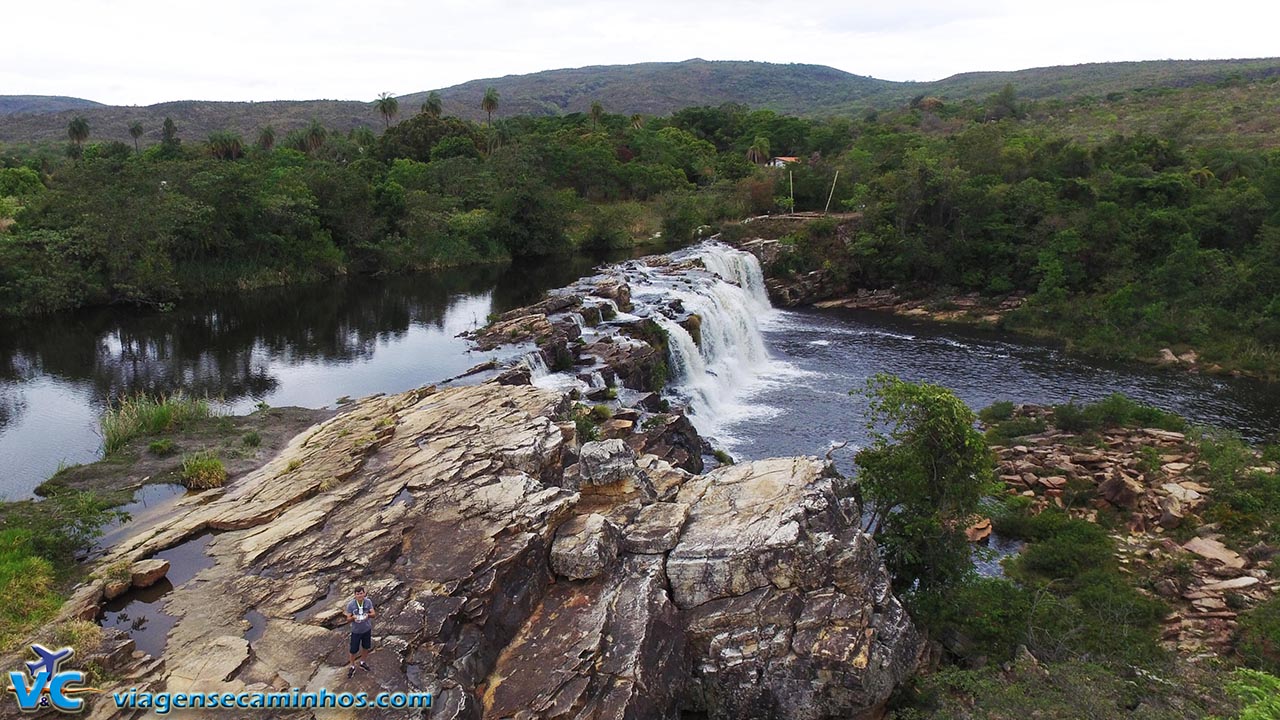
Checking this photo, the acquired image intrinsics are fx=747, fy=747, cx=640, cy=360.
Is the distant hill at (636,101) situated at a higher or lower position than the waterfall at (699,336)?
higher

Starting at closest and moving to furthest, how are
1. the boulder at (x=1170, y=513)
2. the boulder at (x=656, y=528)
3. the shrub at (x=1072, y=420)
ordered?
the boulder at (x=656, y=528), the boulder at (x=1170, y=513), the shrub at (x=1072, y=420)

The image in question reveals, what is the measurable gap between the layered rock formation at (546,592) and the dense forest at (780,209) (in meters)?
27.8

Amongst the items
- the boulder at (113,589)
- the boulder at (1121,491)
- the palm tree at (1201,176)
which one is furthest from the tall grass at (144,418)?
the palm tree at (1201,176)

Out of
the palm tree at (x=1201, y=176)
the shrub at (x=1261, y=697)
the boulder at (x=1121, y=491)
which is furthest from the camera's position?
the palm tree at (x=1201, y=176)

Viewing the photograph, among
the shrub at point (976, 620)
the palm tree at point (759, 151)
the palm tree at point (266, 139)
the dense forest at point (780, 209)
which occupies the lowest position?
the shrub at point (976, 620)

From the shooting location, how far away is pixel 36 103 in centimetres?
17762

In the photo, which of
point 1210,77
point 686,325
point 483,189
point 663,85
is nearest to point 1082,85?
point 1210,77

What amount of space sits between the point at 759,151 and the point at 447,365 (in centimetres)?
5857

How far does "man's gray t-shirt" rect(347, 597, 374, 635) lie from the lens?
9.52m

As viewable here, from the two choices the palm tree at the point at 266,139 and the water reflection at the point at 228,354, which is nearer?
the water reflection at the point at 228,354

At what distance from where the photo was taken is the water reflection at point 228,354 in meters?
21.7

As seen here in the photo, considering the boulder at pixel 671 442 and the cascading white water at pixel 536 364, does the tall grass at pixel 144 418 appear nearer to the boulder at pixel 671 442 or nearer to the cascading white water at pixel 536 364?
the cascading white water at pixel 536 364

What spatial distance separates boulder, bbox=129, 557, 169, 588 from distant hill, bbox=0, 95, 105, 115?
201 meters

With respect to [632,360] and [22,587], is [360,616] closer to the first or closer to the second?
[22,587]
